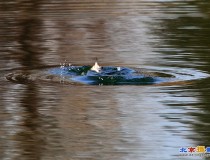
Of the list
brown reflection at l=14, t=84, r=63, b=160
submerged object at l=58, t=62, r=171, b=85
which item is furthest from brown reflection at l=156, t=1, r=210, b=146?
brown reflection at l=14, t=84, r=63, b=160

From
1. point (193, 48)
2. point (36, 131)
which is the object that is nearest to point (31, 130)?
point (36, 131)

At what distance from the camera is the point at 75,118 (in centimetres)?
878

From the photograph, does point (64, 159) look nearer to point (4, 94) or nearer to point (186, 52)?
point (4, 94)

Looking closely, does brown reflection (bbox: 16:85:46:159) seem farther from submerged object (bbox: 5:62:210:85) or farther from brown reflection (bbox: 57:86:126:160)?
submerged object (bbox: 5:62:210:85)

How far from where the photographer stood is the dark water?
778 cm

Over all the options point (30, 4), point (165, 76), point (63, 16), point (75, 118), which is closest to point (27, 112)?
point (75, 118)

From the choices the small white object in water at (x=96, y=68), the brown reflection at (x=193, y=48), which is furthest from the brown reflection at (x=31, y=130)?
the brown reflection at (x=193, y=48)

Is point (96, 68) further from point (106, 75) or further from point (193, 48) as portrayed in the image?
point (193, 48)

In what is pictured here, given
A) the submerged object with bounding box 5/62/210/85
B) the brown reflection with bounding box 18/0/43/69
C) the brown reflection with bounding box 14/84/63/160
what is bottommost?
the brown reflection with bounding box 14/84/63/160

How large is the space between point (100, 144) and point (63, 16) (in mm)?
8846

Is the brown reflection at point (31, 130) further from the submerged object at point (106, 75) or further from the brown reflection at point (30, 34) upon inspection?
the brown reflection at point (30, 34)

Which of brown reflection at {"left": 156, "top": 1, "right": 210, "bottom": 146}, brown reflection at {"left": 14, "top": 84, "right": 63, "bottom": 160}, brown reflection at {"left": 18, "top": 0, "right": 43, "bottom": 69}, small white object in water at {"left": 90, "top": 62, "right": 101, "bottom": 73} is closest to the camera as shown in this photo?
brown reflection at {"left": 14, "top": 84, "right": 63, "bottom": 160}

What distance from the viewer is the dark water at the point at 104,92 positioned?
306 inches

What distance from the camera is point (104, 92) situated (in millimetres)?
9969
